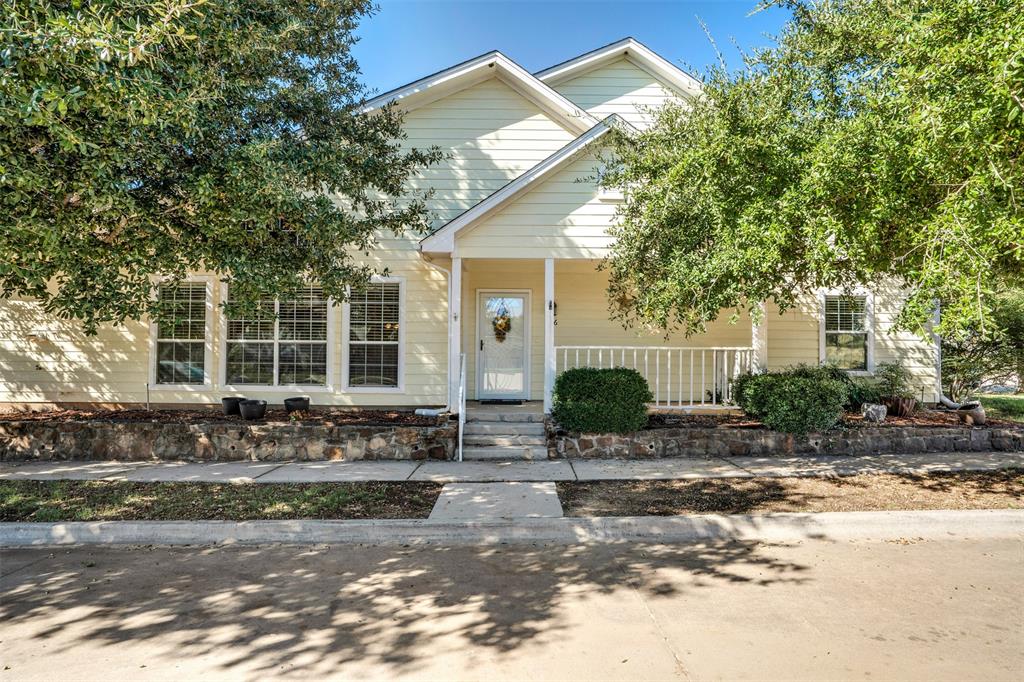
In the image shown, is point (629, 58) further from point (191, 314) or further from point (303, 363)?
point (191, 314)

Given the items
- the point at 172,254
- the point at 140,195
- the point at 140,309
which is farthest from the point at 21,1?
the point at 140,309

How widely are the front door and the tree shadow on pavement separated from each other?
655 centimetres

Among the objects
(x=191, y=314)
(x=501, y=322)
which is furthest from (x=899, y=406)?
(x=191, y=314)

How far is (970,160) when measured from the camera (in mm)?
4758

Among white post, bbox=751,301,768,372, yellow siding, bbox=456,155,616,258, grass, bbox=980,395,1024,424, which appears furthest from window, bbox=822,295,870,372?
grass, bbox=980,395,1024,424

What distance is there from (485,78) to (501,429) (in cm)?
722

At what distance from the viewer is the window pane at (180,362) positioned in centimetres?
1129

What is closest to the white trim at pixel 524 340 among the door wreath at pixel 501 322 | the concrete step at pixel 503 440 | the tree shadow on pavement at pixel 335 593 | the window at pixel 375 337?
the door wreath at pixel 501 322

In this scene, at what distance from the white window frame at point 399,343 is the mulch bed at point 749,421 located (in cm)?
474

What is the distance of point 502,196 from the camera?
9141 mm

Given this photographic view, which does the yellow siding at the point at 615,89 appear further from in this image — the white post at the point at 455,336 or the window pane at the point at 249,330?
the window pane at the point at 249,330

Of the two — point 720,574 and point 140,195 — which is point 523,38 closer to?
point 140,195

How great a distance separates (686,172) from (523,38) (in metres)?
8.49

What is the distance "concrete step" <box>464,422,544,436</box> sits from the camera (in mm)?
8992
